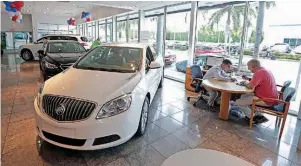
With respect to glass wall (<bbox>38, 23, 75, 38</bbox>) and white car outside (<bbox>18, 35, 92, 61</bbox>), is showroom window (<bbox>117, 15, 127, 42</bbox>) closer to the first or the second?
white car outside (<bbox>18, 35, 92, 61</bbox>)

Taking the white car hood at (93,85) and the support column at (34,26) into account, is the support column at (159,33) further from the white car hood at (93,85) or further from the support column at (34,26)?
the support column at (34,26)

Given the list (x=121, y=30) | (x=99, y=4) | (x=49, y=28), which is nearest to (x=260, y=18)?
(x=99, y=4)

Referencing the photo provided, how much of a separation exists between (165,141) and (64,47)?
5136 millimetres

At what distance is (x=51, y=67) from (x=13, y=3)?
5.23m

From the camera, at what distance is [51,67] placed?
4.85 m

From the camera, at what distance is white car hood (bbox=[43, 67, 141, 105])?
2.06 metres

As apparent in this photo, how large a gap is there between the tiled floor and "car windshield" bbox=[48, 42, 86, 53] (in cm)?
249

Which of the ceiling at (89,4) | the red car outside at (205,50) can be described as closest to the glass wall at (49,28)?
the ceiling at (89,4)

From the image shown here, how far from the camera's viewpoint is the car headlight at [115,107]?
1.97m

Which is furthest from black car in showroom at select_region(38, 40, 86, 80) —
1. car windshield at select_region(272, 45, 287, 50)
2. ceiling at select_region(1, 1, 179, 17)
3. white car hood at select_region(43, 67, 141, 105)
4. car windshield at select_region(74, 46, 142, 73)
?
car windshield at select_region(272, 45, 287, 50)

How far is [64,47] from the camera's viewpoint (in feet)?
20.4

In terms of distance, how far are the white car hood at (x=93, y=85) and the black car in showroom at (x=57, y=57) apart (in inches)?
97.8

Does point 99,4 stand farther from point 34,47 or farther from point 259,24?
point 259,24

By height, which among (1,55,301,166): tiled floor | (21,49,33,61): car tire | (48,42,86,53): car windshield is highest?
(48,42,86,53): car windshield
